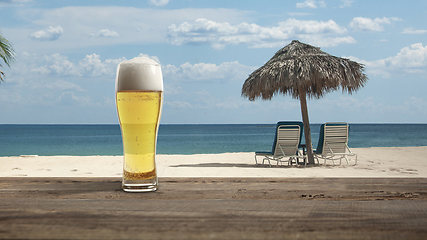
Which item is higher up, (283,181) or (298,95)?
(298,95)

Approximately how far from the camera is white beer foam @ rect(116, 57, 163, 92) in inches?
52.9

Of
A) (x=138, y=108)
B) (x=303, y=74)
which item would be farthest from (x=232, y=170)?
(x=138, y=108)

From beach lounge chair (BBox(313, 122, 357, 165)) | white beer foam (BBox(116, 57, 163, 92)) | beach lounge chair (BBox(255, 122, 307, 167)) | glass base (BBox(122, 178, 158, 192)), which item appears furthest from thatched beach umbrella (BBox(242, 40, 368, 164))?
glass base (BBox(122, 178, 158, 192))

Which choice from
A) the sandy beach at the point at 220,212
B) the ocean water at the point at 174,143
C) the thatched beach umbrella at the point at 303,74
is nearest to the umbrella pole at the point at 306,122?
the thatched beach umbrella at the point at 303,74

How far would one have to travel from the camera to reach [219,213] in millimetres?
774

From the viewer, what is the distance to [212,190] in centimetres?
115

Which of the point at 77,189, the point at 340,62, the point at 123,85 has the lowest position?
the point at 77,189

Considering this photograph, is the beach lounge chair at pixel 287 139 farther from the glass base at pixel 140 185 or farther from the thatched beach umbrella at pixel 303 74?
the glass base at pixel 140 185

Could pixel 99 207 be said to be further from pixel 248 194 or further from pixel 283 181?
pixel 283 181

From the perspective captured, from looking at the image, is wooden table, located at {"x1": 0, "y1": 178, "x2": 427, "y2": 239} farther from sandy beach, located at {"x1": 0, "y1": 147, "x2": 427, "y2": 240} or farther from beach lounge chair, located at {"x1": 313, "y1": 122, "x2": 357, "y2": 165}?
beach lounge chair, located at {"x1": 313, "y1": 122, "x2": 357, "y2": 165}

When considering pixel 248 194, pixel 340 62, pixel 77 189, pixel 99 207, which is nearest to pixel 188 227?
pixel 99 207

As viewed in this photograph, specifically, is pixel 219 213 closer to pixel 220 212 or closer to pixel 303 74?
pixel 220 212

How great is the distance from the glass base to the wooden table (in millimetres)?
28

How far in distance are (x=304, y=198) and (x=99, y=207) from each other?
21.4 inches
